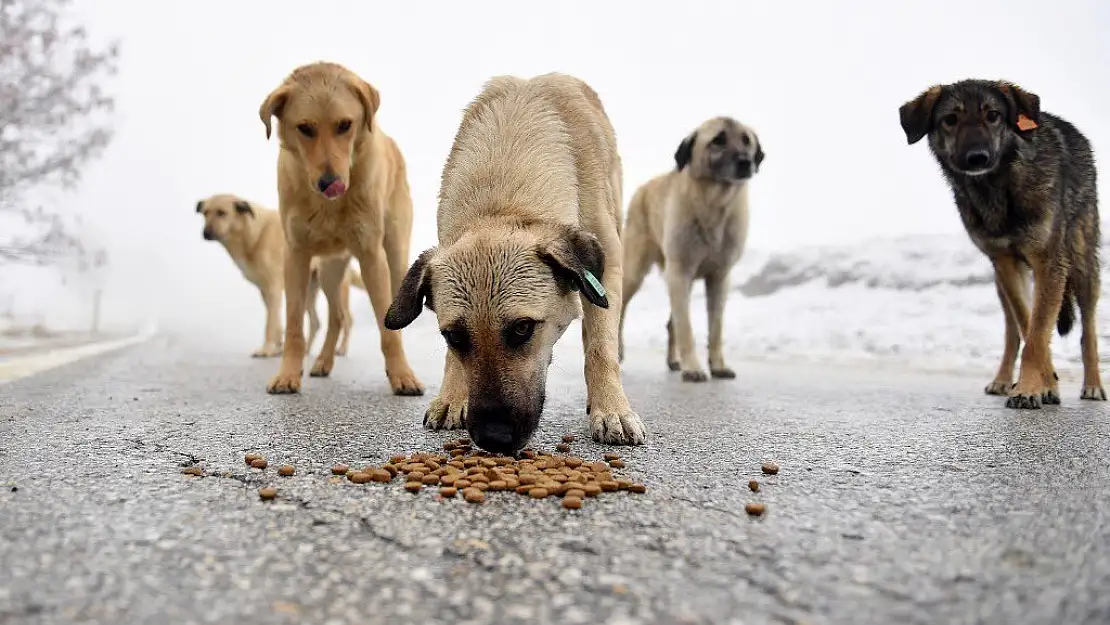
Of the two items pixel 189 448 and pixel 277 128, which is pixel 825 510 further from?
pixel 277 128

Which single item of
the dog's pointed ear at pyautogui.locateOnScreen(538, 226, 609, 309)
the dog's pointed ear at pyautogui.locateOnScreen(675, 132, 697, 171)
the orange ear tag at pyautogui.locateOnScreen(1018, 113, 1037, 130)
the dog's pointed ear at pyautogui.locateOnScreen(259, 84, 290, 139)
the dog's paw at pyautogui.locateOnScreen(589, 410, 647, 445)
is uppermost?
the dog's pointed ear at pyautogui.locateOnScreen(675, 132, 697, 171)

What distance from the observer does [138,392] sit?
15.8ft

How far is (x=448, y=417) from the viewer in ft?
11.6

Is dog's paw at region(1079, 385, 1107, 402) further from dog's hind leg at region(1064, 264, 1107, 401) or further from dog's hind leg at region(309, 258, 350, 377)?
dog's hind leg at region(309, 258, 350, 377)

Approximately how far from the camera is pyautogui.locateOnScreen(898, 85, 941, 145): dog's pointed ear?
522 centimetres

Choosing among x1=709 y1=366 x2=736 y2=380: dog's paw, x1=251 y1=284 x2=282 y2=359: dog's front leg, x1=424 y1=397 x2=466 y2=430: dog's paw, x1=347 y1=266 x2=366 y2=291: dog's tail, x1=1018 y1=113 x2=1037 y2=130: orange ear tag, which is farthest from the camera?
x1=347 y1=266 x2=366 y2=291: dog's tail

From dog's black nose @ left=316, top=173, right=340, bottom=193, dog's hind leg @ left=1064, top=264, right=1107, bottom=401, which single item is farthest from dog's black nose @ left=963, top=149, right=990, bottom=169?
dog's black nose @ left=316, top=173, right=340, bottom=193

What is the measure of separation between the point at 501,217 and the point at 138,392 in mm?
3068

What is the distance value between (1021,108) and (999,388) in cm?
197

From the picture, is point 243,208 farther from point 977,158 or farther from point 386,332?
point 977,158

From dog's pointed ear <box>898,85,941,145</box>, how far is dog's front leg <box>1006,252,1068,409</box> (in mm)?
1190

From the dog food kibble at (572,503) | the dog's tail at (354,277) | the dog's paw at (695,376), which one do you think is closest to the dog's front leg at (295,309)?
the dog's paw at (695,376)

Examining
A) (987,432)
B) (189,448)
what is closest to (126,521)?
(189,448)

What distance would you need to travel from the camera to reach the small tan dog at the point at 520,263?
2785 millimetres
